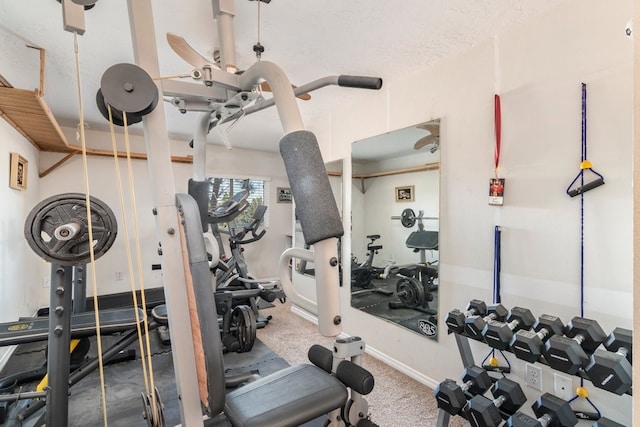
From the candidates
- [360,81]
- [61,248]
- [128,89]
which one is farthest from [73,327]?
[360,81]

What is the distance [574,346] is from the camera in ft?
3.67

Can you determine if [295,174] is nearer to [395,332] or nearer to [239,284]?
[395,332]

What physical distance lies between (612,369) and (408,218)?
1.45 metres

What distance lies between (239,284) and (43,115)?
2235 millimetres

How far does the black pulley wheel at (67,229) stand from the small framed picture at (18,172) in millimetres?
1669

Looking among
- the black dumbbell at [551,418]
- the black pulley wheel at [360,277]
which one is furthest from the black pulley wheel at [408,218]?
the black dumbbell at [551,418]

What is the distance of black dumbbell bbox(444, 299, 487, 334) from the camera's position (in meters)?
1.46

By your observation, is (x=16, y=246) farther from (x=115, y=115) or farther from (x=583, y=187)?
(x=583, y=187)

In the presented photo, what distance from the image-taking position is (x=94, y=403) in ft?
6.57

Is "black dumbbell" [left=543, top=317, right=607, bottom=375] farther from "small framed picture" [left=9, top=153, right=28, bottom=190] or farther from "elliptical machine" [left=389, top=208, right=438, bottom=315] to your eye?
"small framed picture" [left=9, top=153, right=28, bottom=190]

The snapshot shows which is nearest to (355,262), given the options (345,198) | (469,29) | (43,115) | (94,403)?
(345,198)

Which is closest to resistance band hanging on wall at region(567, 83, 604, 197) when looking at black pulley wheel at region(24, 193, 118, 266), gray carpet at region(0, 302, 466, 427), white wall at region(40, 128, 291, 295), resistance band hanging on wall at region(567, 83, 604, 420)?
resistance band hanging on wall at region(567, 83, 604, 420)

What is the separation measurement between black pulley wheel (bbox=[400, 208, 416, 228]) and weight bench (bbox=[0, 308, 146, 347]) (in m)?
1.90

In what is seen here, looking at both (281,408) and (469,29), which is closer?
(281,408)
